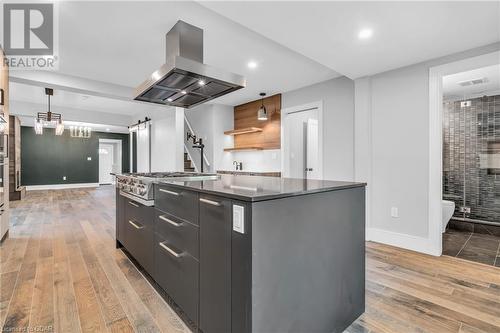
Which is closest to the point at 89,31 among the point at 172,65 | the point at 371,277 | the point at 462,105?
the point at 172,65

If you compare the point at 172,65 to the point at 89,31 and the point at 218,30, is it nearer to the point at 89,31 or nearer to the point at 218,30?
the point at 218,30

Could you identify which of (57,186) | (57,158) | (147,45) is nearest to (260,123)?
(147,45)

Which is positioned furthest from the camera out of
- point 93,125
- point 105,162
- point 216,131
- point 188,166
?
point 105,162

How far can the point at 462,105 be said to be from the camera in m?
4.60

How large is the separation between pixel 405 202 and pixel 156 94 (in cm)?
329

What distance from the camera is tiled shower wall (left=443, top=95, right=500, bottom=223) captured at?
14.2 feet

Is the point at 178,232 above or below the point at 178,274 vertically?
above

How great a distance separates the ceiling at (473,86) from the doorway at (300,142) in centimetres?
208

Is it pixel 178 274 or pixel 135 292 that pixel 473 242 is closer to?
pixel 178 274

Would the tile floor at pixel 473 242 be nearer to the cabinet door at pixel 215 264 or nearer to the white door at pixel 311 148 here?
the white door at pixel 311 148

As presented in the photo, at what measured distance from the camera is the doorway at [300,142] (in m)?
4.86

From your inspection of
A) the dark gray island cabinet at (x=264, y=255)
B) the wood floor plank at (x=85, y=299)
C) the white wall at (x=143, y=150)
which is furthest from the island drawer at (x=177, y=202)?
the white wall at (x=143, y=150)

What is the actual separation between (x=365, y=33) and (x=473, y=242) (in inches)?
Result: 126

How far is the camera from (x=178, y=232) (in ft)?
5.54
